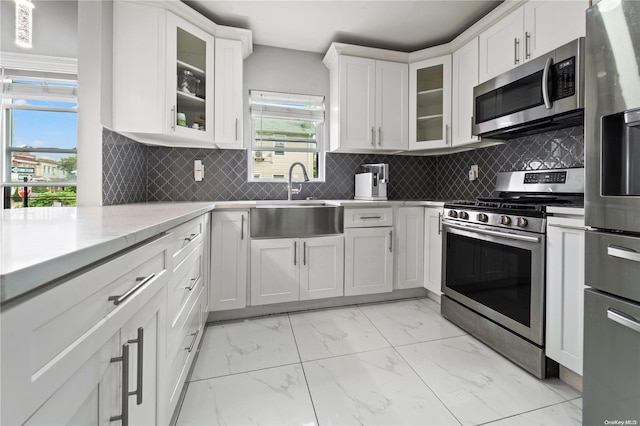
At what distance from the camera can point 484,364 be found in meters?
1.72

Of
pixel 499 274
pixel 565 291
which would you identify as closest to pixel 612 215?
pixel 565 291

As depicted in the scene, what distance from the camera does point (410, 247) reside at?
2713 mm

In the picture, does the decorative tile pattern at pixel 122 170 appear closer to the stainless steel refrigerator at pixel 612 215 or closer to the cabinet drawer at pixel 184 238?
the cabinet drawer at pixel 184 238

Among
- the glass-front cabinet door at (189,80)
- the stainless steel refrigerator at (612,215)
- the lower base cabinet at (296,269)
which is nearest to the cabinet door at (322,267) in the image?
the lower base cabinet at (296,269)

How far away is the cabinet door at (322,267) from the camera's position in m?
2.42

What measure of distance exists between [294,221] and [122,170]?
4.39 feet

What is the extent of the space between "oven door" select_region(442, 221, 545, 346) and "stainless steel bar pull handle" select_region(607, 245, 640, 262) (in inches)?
17.6

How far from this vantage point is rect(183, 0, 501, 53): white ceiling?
2.32m

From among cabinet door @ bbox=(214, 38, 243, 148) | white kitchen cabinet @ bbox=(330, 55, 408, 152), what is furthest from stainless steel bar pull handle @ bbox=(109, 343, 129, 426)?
white kitchen cabinet @ bbox=(330, 55, 408, 152)

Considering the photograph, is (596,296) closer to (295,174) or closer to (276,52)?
(295,174)

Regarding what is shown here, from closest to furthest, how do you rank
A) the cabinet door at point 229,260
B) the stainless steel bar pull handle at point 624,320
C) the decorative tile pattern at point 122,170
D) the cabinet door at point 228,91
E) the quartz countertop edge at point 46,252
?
1. the quartz countertop edge at point 46,252
2. the stainless steel bar pull handle at point 624,320
3. the decorative tile pattern at point 122,170
4. the cabinet door at point 229,260
5. the cabinet door at point 228,91

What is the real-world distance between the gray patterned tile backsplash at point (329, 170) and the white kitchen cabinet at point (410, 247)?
690mm

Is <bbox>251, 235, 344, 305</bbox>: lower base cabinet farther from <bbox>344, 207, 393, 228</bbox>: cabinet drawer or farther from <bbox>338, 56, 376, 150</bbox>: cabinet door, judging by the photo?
<bbox>338, 56, 376, 150</bbox>: cabinet door

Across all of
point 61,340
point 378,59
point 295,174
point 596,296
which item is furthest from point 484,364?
point 378,59
